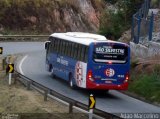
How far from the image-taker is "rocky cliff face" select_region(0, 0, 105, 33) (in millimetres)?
73875

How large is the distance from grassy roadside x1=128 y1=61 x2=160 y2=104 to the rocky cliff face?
133 ft

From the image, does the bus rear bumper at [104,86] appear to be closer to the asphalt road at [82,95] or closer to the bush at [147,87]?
the asphalt road at [82,95]

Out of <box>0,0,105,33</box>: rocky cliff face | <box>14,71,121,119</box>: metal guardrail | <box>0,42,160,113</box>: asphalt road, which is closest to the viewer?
<box>14,71,121,119</box>: metal guardrail

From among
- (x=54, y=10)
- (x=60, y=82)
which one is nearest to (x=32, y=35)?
(x=54, y=10)

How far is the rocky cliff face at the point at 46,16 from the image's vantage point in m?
73.9

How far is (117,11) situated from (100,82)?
73.5ft

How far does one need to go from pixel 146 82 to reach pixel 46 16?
48045mm

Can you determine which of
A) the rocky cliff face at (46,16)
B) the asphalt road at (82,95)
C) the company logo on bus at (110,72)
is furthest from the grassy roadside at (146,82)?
the rocky cliff face at (46,16)

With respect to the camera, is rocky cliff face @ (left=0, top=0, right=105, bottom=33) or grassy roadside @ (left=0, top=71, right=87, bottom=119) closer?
grassy roadside @ (left=0, top=71, right=87, bottom=119)

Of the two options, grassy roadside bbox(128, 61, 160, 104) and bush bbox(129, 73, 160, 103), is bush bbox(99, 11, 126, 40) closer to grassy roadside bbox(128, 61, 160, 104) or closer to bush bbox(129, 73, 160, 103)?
grassy roadside bbox(128, 61, 160, 104)

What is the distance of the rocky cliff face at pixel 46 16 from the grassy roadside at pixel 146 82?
133 ft

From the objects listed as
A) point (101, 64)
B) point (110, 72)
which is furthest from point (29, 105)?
point (110, 72)

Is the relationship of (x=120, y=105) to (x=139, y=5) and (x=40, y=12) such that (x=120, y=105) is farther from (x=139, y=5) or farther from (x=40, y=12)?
(x=40, y=12)

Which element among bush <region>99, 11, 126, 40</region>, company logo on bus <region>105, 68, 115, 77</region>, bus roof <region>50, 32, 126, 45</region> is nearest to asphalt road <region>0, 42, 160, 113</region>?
company logo on bus <region>105, 68, 115, 77</region>
